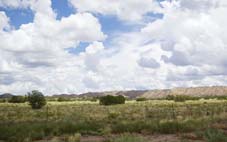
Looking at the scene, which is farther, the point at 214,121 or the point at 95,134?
the point at 214,121

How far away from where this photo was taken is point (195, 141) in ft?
78.4

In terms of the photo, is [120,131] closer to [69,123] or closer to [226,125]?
[69,123]

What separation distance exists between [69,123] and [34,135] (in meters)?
4.73

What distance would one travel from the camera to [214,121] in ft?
113

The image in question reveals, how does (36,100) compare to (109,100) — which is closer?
(36,100)

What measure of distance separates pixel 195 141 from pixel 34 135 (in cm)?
1020

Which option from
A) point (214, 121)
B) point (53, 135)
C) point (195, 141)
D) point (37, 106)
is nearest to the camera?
point (195, 141)

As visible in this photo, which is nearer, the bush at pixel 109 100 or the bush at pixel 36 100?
the bush at pixel 36 100

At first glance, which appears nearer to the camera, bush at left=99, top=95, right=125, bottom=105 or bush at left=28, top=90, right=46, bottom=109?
bush at left=28, top=90, right=46, bottom=109

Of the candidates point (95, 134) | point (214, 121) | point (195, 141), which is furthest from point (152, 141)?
point (214, 121)

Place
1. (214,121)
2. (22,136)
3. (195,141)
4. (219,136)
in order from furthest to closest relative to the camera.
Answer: (214,121), (22,136), (195,141), (219,136)

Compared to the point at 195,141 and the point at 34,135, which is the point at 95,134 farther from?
the point at 195,141

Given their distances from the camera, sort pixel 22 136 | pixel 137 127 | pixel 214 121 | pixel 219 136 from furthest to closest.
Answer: pixel 214 121 → pixel 137 127 → pixel 22 136 → pixel 219 136

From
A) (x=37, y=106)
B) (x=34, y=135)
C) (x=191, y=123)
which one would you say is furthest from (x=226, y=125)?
(x=37, y=106)
